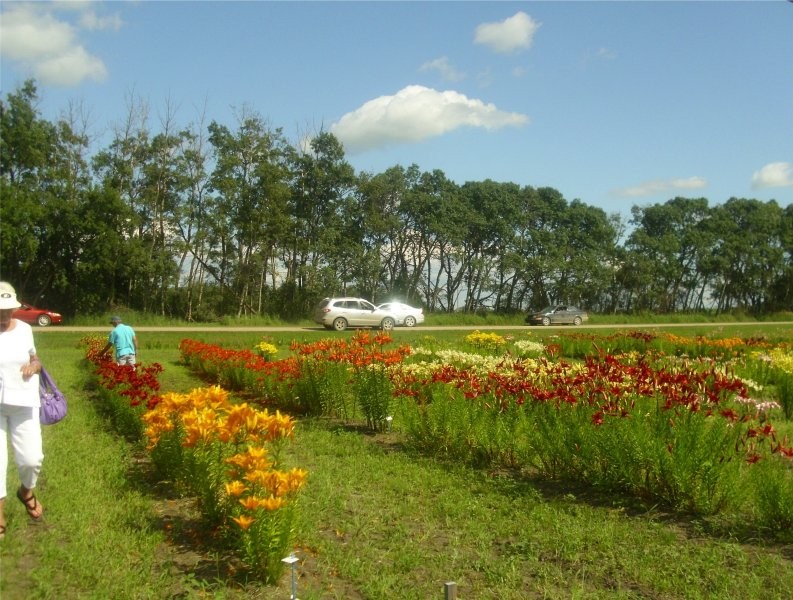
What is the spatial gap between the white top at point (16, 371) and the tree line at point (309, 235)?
25.2 metres

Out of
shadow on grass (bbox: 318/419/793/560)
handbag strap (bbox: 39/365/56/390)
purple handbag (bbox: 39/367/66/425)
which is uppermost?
handbag strap (bbox: 39/365/56/390)

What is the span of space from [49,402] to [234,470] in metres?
1.73

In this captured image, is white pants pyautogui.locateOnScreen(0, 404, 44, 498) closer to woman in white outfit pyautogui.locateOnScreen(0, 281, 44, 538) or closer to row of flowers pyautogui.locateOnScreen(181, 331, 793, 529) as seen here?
woman in white outfit pyautogui.locateOnScreen(0, 281, 44, 538)

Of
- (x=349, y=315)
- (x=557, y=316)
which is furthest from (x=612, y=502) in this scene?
(x=557, y=316)

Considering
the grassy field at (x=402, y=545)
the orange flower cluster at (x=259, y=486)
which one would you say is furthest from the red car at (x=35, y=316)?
the orange flower cluster at (x=259, y=486)

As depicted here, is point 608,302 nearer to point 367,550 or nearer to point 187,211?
point 187,211

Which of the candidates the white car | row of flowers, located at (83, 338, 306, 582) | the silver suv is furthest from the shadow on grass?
the white car

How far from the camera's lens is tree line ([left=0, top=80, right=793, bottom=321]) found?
96.3 feet

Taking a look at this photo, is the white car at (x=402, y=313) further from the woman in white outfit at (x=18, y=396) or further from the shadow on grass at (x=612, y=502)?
the woman in white outfit at (x=18, y=396)

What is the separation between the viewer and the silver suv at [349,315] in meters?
27.9

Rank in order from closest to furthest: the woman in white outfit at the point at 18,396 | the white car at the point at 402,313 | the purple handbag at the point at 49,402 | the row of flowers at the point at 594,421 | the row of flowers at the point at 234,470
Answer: the row of flowers at the point at 234,470, the woman in white outfit at the point at 18,396, the row of flowers at the point at 594,421, the purple handbag at the point at 49,402, the white car at the point at 402,313

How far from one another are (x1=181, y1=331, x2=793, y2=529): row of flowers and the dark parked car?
2754 centimetres

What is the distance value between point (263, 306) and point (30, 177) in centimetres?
1184

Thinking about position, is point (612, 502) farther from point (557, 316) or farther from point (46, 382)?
point (557, 316)
